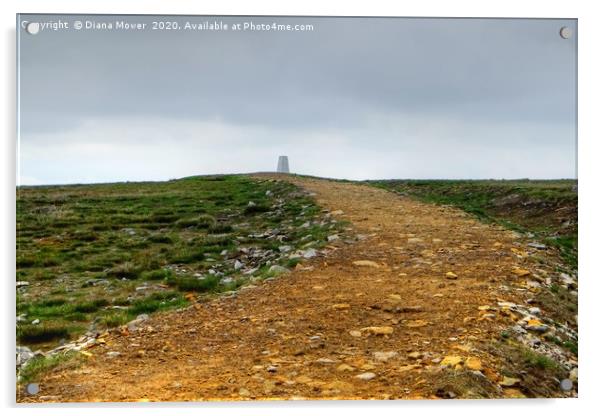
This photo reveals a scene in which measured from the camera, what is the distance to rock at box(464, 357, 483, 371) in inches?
253

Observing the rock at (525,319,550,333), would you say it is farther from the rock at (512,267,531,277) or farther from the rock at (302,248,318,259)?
the rock at (302,248,318,259)

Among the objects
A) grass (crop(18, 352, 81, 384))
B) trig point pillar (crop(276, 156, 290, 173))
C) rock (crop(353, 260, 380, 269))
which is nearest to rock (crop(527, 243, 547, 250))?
rock (crop(353, 260, 380, 269))

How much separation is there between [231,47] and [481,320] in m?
4.72

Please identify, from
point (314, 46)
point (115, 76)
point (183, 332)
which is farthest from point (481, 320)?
point (115, 76)

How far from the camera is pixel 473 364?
6461 millimetres

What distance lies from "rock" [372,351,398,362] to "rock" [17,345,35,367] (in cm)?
414

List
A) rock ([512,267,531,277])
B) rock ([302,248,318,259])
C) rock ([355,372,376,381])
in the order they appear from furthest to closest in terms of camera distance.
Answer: rock ([302,248,318,259]) → rock ([512,267,531,277]) → rock ([355,372,376,381])

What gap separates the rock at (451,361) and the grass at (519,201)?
9.21ft

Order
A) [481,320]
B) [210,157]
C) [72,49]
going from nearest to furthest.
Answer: [481,320]
[72,49]
[210,157]

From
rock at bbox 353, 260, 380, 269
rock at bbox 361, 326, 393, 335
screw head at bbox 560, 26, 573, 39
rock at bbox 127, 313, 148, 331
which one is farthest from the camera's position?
rock at bbox 353, 260, 380, 269

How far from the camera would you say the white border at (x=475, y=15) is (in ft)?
24.5
